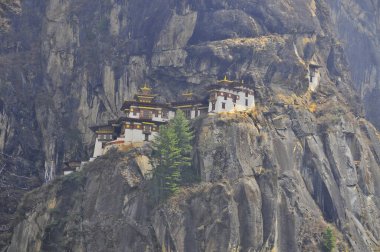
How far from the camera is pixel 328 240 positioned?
87438 millimetres

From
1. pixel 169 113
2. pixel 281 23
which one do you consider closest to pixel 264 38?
pixel 281 23

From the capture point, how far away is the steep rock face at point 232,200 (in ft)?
278

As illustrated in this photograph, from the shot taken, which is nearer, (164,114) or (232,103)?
(232,103)

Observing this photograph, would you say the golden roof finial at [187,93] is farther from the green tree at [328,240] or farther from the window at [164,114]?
the green tree at [328,240]

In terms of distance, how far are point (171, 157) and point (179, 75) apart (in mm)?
24039

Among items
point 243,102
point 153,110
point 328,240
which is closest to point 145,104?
point 153,110

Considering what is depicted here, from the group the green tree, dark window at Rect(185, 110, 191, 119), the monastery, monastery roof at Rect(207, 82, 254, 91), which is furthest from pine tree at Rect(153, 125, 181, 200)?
the green tree

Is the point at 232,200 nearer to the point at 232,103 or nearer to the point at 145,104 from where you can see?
the point at 232,103

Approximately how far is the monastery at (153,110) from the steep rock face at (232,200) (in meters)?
3.94

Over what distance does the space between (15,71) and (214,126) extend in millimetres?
43030

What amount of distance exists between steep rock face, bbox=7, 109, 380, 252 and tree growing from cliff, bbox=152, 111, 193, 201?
1.38 metres

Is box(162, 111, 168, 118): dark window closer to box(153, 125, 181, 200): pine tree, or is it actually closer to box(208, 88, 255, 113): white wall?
box(208, 88, 255, 113): white wall

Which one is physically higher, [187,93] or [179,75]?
[179,75]

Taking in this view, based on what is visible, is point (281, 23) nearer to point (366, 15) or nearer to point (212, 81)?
point (212, 81)
